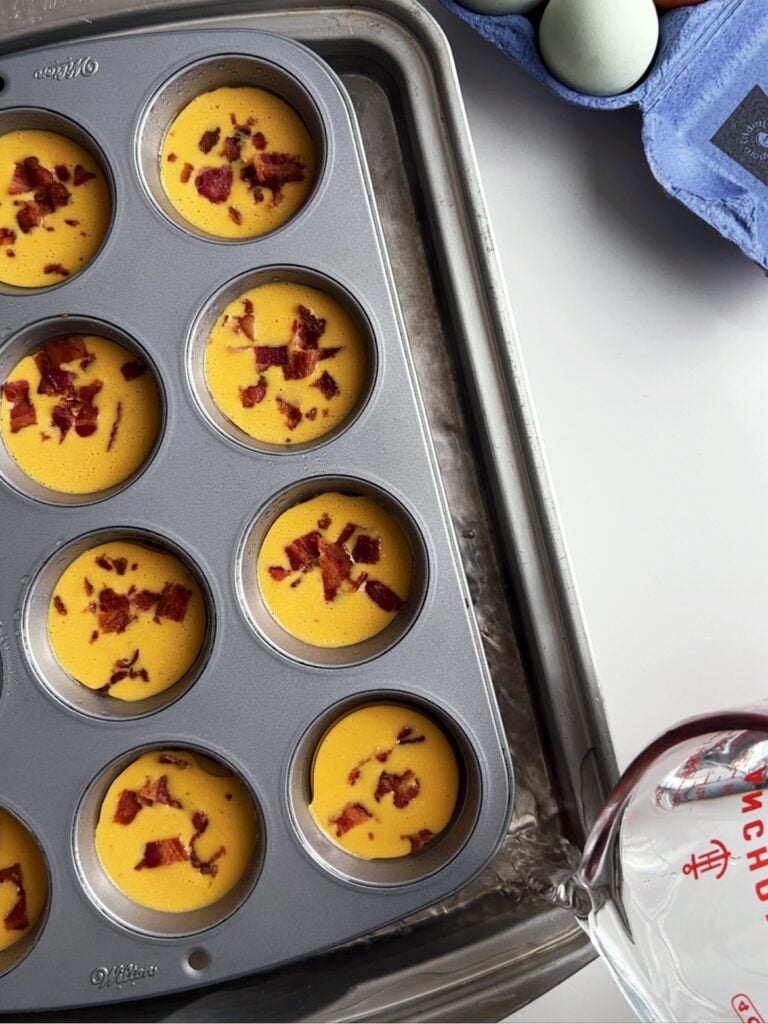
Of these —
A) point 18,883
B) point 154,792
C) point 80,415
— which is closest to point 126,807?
point 154,792

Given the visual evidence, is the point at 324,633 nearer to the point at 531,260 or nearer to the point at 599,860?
the point at 599,860

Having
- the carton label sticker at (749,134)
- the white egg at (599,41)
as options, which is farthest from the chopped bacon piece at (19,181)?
the carton label sticker at (749,134)

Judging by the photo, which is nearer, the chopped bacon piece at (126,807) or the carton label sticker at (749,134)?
the chopped bacon piece at (126,807)

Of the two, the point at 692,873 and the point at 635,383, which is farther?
the point at 635,383

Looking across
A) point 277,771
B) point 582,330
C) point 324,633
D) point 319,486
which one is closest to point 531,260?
point 582,330

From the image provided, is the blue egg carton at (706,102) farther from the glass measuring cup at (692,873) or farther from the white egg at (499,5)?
the glass measuring cup at (692,873)

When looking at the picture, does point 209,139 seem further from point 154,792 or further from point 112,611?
point 154,792

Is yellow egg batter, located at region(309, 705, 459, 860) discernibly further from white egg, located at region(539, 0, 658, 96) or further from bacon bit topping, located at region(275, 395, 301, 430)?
white egg, located at region(539, 0, 658, 96)

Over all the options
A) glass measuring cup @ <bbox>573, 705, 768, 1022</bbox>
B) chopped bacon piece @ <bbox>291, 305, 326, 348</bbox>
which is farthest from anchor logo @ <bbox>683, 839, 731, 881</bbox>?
chopped bacon piece @ <bbox>291, 305, 326, 348</bbox>
